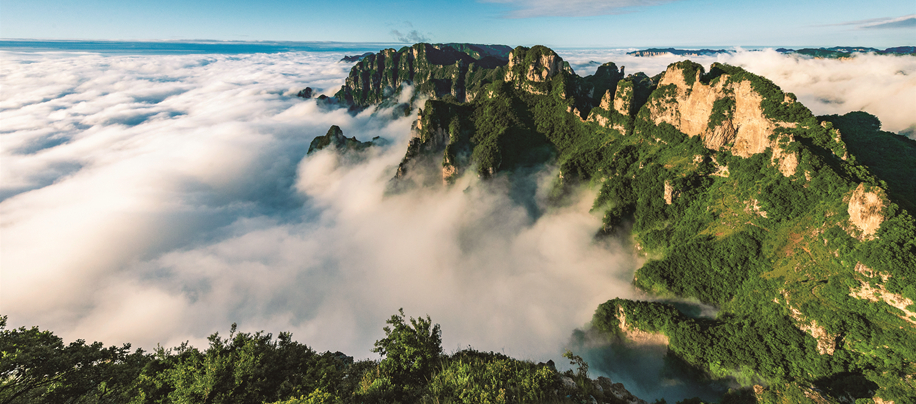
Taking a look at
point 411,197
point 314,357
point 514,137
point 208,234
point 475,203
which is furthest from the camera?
point 208,234

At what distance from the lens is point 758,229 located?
62.9 metres

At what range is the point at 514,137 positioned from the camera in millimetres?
127500

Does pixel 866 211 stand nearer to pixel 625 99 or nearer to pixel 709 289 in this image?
pixel 709 289

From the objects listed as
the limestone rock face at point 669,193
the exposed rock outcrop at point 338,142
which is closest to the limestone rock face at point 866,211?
the limestone rock face at point 669,193

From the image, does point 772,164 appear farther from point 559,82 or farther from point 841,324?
point 559,82

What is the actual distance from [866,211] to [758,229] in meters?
15.2

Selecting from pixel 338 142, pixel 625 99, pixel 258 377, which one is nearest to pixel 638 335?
pixel 258 377

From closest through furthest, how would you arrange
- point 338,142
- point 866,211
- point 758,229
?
1. point 866,211
2. point 758,229
3. point 338,142

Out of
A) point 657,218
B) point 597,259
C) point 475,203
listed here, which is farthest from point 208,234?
point 657,218

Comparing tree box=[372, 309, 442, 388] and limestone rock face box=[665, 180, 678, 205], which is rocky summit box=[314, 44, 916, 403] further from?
tree box=[372, 309, 442, 388]

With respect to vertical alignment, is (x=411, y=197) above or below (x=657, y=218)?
below

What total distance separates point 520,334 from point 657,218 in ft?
162

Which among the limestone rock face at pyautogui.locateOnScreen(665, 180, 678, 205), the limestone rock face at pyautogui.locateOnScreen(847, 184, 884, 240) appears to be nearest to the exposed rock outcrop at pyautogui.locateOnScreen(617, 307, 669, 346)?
the limestone rock face at pyautogui.locateOnScreen(665, 180, 678, 205)

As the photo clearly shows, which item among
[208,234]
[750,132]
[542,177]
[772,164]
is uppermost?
[750,132]
